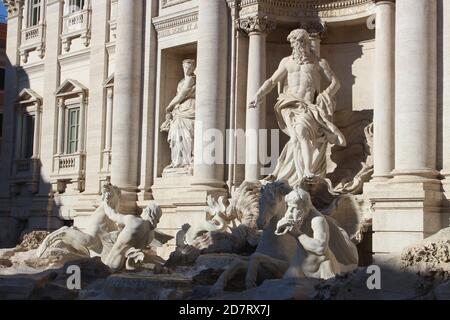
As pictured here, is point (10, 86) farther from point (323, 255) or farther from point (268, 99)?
point (323, 255)

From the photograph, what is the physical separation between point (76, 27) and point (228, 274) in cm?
1696

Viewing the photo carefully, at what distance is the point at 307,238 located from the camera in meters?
12.3

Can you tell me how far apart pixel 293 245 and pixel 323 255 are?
3.25 feet

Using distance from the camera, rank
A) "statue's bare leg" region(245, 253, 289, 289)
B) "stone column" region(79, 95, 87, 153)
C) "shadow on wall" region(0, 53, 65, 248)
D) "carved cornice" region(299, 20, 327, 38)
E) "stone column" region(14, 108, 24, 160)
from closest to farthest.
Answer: "statue's bare leg" region(245, 253, 289, 289)
"carved cornice" region(299, 20, 327, 38)
"stone column" region(79, 95, 87, 153)
"shadow on wall" region(0, 53, 65, 248)
"stone column" region(14, 108, 24, 160)

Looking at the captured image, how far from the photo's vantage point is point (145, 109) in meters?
23.0

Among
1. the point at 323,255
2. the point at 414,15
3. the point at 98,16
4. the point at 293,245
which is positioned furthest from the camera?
the point at 98,16

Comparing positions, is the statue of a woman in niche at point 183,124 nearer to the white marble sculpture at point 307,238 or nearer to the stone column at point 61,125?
the stone column at point 61,125

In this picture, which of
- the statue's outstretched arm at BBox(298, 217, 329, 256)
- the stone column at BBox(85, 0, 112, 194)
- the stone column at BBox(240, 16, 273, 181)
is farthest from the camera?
the stone column at BBox(85, 0, 112, 194)

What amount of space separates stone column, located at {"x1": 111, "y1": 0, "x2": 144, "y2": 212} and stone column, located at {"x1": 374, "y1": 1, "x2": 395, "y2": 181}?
747 cm

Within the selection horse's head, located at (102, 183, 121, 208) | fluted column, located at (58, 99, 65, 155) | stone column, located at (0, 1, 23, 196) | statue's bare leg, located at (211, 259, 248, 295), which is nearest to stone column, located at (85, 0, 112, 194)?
fluted column, located at (58, 99, 65, 155)

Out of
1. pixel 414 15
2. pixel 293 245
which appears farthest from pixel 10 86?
pixel 293 245

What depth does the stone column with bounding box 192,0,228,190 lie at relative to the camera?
2064cm

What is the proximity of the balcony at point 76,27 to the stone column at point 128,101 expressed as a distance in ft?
13.8

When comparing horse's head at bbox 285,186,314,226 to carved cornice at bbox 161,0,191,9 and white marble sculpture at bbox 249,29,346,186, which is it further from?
carved cornice at bbox 161,0,191,9
